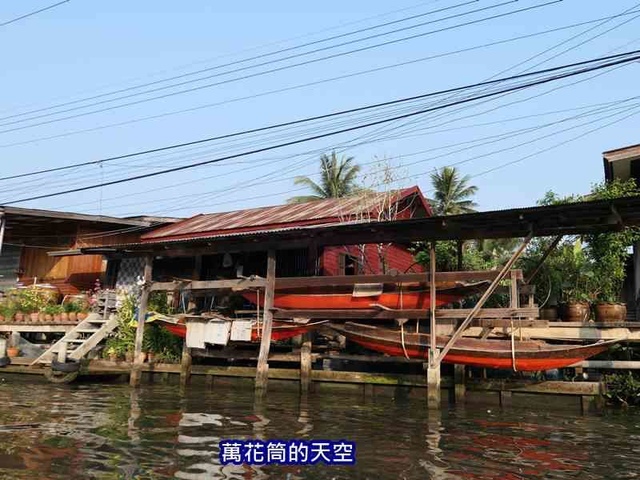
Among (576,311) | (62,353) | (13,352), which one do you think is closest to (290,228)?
(62,353)

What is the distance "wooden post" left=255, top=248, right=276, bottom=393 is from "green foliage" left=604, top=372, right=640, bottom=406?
6663mm

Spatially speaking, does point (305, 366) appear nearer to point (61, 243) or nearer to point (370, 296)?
point (370, 296)

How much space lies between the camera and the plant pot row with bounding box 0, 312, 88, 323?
56.1 feet

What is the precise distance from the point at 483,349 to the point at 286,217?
987 cm

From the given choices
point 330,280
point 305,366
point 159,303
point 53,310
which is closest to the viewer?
point 330,280

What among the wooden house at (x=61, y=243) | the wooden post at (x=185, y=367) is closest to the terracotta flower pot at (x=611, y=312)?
the wooden post at (x=185, y=367)

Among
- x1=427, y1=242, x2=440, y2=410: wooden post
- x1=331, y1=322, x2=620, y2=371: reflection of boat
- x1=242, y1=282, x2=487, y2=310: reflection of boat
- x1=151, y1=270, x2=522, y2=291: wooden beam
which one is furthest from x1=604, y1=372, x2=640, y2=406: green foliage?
x1=427, y1=242, x2=440, y2=410: wooden post

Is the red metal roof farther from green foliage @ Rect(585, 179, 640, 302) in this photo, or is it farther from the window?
green foliage @ Rect(585, 179, 640, 302)

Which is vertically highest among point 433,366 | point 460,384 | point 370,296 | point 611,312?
point 370,296

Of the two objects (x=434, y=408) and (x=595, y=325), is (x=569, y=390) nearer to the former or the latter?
(x=595, y=325)

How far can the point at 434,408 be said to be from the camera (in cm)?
1032

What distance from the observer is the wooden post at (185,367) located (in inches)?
542

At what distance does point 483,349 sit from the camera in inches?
420

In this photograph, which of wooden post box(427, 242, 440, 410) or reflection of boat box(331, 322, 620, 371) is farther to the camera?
wooden post box(427, 242, 440, 410)
